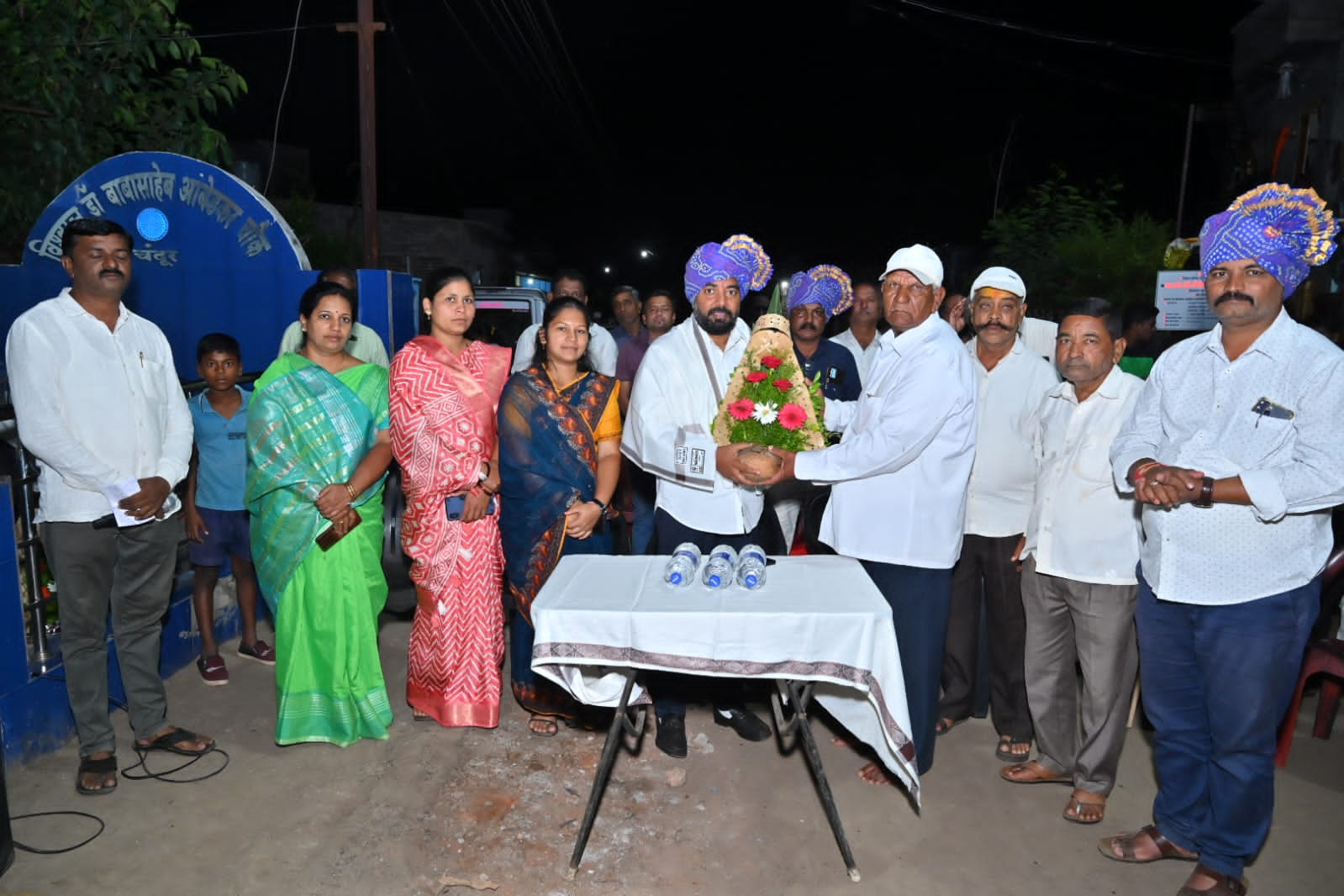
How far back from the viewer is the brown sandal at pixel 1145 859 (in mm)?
3311

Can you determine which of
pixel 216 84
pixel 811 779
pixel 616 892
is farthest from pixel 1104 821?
pixel 216 84

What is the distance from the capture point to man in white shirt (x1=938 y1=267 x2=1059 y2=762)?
396 cm

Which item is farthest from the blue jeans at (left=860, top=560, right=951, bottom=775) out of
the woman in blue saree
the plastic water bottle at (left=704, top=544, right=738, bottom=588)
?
the woman in blue saree

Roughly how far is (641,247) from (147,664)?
36.6 metres

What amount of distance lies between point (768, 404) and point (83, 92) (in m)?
6.24

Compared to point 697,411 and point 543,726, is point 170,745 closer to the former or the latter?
point 543,726

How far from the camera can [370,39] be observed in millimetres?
11758

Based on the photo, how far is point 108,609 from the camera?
152 inches

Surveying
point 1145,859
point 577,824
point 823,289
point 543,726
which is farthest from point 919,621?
point 823,289

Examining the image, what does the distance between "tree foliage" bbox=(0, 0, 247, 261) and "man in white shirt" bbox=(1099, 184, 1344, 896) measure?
21.5ft

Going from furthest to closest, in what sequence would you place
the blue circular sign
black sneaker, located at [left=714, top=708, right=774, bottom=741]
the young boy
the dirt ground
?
the blue circular sign < the young boy < black sneaker, located at [left=714, top=708, right=774, bottom=741] < the dirt ground

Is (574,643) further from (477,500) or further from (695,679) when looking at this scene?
(695,679)

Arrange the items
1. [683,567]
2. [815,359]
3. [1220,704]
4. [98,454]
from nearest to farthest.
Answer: [1220,704]
[683,567]
[98,454]
[815,359]

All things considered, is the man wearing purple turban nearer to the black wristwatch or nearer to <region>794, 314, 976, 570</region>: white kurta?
<region>794, 314, 976, 570</region>: white kurta
